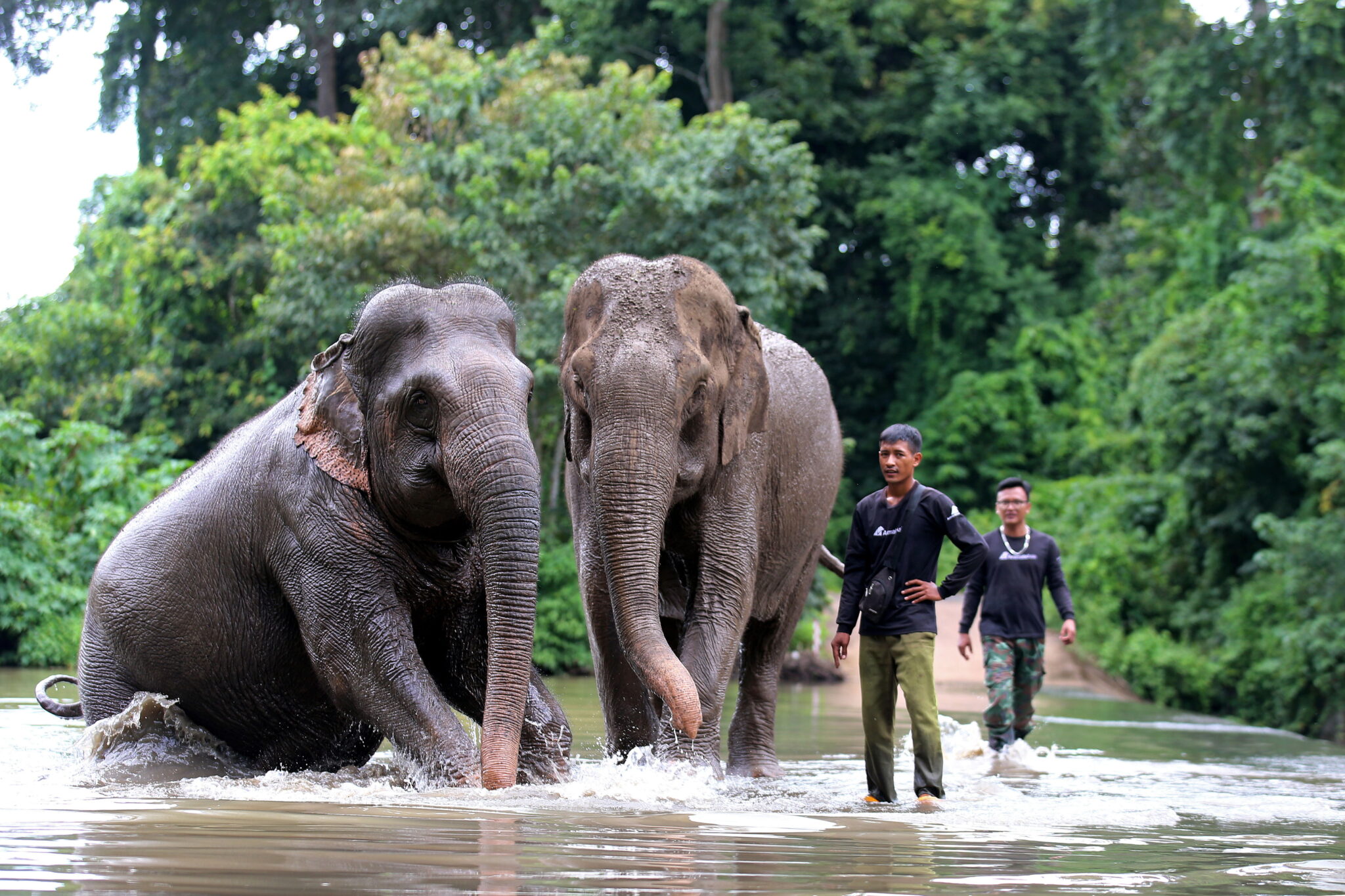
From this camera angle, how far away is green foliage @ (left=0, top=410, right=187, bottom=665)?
17.9 meters

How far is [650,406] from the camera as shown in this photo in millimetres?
6945

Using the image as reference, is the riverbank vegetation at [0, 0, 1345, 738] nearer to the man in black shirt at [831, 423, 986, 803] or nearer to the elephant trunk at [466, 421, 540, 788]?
the man in black shirt at [831, 423, 986, 803]

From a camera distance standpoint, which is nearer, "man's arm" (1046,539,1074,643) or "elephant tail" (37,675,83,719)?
"elephant tail" (37,675,83,719)

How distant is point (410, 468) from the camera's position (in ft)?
22.0

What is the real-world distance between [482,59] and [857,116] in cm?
1254

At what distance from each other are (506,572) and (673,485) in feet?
3.40

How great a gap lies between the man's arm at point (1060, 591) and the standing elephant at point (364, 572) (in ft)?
15.0

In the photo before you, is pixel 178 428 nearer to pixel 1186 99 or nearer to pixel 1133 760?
pixel 1186 99

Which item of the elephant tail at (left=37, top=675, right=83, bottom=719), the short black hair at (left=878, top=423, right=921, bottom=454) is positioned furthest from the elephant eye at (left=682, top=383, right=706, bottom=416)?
the elephant tail at (left=37, top=675, right=83, bottom=719)

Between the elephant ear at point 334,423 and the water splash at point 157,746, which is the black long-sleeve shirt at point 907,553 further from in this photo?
the water splash at point 157,746

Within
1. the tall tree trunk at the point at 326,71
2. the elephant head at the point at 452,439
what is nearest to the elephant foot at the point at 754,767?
the elephant head at the point at 452,439

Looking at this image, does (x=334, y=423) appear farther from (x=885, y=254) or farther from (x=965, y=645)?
(x=885, y=254)

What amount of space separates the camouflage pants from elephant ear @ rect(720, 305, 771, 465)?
3411 millimetres

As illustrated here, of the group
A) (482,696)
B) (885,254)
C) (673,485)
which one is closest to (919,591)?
(673,485)
